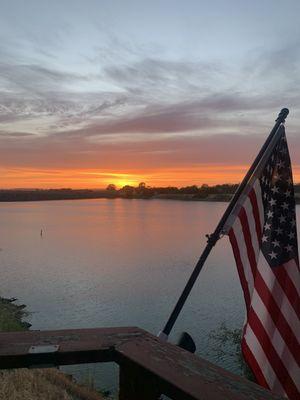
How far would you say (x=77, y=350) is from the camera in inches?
97.7

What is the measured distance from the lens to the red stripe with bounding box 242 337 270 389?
4.31 meters

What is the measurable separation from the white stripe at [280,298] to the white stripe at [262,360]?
1.31ft

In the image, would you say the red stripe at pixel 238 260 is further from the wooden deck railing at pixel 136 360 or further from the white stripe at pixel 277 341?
the wooden deck railing at pixel 136 360

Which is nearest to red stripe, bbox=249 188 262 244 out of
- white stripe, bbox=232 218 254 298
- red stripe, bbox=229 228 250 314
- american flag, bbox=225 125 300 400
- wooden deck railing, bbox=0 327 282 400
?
american flag, bbox=225 125 300 400

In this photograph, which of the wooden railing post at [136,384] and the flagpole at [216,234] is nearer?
the wooden railing post at [136,384]

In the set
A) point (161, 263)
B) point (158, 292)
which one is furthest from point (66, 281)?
point (161, 263)

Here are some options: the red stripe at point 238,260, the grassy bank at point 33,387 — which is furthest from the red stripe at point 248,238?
the grassy bank at point 33,387

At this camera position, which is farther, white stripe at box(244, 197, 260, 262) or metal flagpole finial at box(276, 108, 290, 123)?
metal flagpole finial at box(276, 108, 290, 123)

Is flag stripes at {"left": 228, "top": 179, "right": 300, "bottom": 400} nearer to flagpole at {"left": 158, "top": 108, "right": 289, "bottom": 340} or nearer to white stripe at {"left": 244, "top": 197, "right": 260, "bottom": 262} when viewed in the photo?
white stripe at {"left": 244, "top": 197, "right": 260, "bottom": 262}

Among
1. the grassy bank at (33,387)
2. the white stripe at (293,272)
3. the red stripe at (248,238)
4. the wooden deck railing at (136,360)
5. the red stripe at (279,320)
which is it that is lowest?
the grassy bank at (33,387)

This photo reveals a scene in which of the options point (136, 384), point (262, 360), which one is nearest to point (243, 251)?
point (262, 360)

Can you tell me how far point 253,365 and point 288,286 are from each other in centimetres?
89

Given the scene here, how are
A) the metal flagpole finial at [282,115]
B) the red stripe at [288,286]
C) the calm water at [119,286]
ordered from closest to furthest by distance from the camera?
the red stripe at [288,286] < the metal flagpole finial at [282,115] < the calm water at [119,286]

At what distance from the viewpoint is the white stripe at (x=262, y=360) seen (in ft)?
14.1
